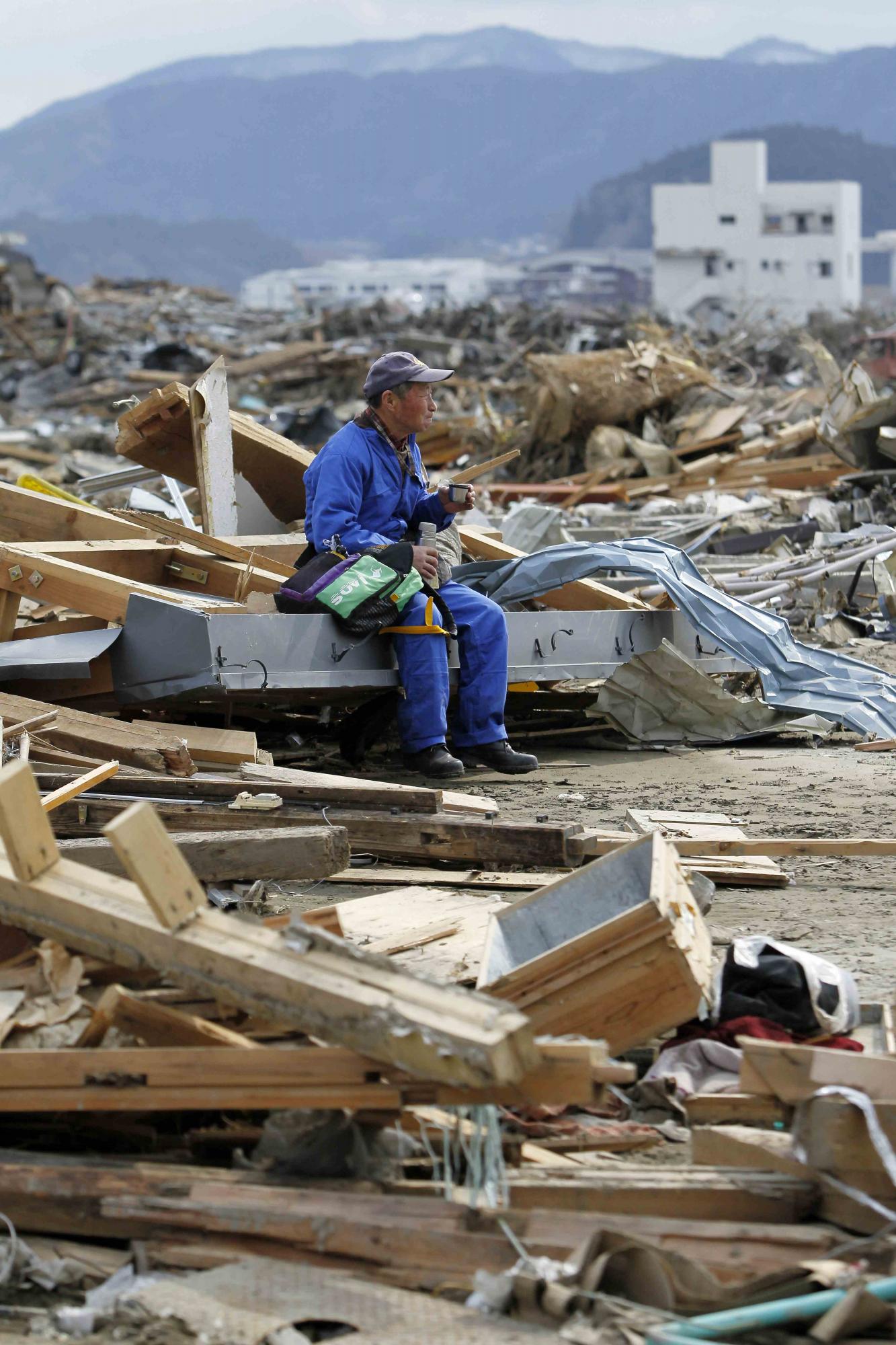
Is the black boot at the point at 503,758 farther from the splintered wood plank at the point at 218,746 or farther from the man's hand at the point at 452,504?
the splintered wood plank at the point at 218,746

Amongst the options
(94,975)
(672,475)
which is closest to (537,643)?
(94,975)

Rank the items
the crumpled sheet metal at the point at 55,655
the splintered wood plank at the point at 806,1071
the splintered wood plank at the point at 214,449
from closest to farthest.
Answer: the splintered wood plank at the point at 806,1071 < the crumpled sheet metal at the point at 55,655 < the splintered wood plank at the point at 214,449

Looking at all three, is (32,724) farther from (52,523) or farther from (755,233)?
(755,233)

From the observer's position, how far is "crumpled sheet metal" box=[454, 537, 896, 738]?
7.45 m

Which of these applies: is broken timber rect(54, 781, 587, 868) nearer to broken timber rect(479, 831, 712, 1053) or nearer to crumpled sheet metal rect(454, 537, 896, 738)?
broken timber rect(479, 831, 712, 1053)

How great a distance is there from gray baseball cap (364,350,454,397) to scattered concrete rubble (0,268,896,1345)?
39.4 inches

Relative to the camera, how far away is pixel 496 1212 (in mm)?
3000

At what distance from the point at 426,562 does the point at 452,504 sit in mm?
332

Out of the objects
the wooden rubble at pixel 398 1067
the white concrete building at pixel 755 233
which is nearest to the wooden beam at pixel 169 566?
the wooden rubble at pixel 398 1067

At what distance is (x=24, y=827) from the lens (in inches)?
133

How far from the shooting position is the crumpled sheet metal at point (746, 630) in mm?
7449

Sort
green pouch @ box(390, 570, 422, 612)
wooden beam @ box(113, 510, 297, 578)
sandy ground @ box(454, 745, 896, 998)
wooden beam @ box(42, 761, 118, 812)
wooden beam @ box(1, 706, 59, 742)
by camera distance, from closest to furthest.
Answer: sandy ground @ box(454, 745, 896, 998) < wooden beam @ box(42, 761, 118, 812) < wooden beam @ box(1, 706, 59, 742) < green pouch @ box(390, 570, 422, 612) < wooden beam @ box(113, 510, 297, 578)

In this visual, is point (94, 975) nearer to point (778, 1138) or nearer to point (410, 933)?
point (410, 933)

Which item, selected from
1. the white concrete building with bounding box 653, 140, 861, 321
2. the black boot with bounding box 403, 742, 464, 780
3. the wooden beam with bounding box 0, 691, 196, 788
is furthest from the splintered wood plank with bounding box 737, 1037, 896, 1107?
the white concrete building with bounding box 653, 140, 861, 321
